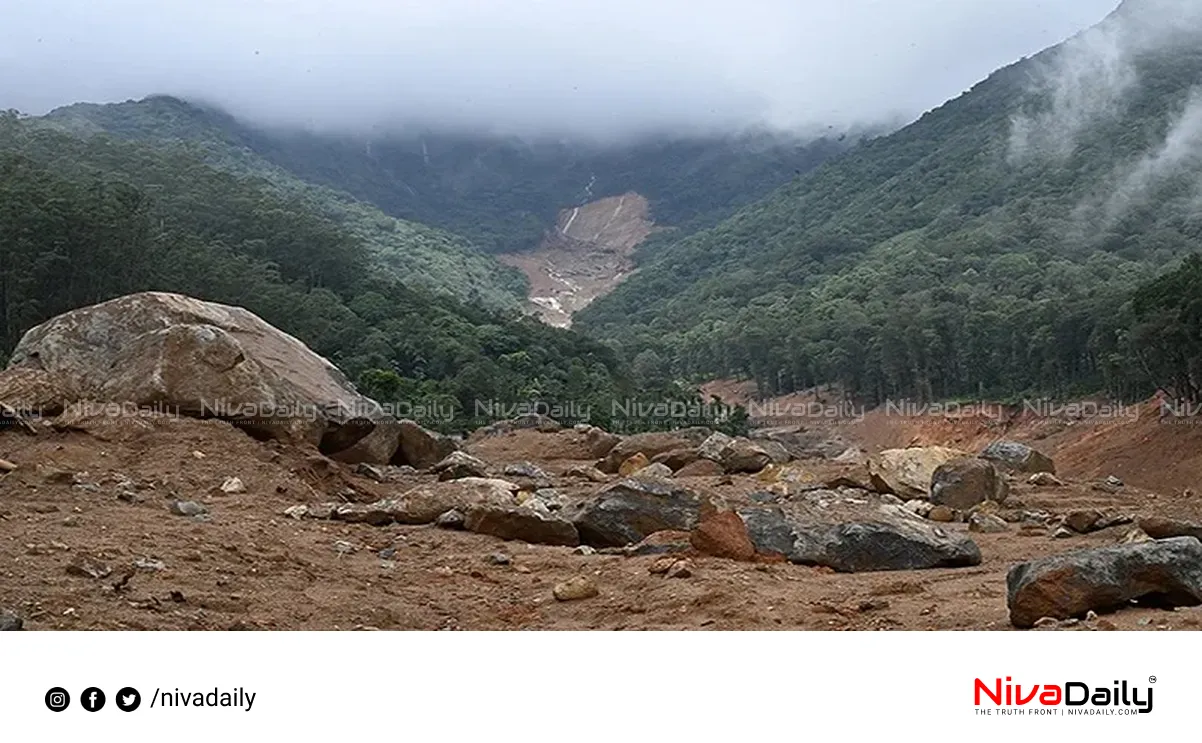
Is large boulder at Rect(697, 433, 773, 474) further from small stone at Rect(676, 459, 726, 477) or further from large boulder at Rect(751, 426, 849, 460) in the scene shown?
large boulder at Rect(751, 426, 849, 460)

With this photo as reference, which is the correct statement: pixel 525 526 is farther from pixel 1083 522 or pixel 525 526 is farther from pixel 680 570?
pixel 1083 522

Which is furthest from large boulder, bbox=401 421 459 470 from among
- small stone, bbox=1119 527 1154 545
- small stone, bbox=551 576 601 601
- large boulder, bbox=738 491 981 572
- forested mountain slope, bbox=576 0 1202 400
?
forested mountain slope, bbox=576 0 1202 400

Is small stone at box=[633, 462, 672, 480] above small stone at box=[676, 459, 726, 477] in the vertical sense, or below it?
above

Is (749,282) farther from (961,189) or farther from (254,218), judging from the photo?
(254,218)

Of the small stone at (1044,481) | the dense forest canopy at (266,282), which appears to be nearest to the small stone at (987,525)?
the small stone at (1044,481)

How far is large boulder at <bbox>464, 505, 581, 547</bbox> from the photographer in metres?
8.11

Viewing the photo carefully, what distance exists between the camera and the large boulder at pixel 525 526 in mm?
8109

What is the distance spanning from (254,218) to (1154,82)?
2782 inches

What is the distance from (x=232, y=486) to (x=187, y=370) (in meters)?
2.00

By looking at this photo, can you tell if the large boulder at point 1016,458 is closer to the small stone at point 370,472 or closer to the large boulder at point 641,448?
the large boulder at point 641,448

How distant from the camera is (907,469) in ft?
40.2

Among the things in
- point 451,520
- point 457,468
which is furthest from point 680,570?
point 457,468
